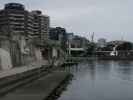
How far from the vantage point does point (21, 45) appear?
144ft

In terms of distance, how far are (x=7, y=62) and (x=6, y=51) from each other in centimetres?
139

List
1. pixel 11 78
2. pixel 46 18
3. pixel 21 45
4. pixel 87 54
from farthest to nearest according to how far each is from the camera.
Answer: pixel 87 54 → pixel 46 18 → pixel 21 45 → pixel 11 78

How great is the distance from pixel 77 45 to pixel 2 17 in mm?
74180

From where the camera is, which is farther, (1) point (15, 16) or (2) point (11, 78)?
(1) point (15, 16)

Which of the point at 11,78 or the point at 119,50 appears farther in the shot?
the point at 119,50

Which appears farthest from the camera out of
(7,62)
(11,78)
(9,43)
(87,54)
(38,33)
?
(87,54)

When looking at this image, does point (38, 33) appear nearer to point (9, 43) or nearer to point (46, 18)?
point (46, 18)

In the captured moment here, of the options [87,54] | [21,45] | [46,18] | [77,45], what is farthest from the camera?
[77,45]

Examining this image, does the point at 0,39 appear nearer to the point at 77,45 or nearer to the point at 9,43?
the point at 9,43

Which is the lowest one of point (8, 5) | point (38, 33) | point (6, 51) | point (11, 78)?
point (11, 78)

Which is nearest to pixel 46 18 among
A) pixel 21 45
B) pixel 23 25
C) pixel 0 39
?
pixel 23 25

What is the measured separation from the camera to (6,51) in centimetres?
3369

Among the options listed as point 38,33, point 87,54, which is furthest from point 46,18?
point 87,54

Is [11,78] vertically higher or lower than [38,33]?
lower
